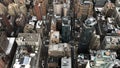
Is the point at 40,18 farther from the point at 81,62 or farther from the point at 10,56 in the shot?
the point at 81,62

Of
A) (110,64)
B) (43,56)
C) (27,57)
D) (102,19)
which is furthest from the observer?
(102,19)

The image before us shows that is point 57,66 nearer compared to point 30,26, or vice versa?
point 57,66

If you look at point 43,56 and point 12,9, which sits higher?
point 12,9

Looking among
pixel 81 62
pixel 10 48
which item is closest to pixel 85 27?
pixel 81 62

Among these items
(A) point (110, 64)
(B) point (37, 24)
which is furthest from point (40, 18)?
(A) point (110, 64)

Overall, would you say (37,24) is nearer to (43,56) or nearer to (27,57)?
(43,56)

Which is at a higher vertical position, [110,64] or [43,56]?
[110,64]

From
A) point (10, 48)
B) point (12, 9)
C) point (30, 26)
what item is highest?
point (12, 9)

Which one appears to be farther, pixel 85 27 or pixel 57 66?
pixel 57 66

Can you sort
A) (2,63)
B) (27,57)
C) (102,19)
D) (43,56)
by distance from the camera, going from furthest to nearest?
(102,19) < (43,56) < (2,63) < (27,57)
